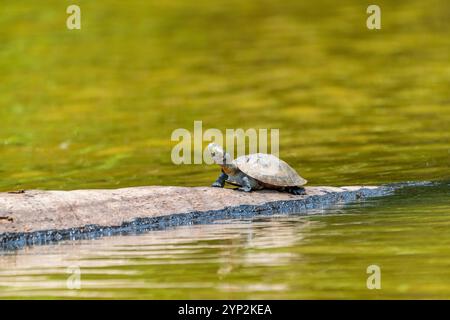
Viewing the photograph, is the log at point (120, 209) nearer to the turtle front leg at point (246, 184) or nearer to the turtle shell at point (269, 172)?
the turtle front leg at point (246, 184)

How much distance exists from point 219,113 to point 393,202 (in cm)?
1534

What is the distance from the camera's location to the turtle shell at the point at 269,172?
15430 mm

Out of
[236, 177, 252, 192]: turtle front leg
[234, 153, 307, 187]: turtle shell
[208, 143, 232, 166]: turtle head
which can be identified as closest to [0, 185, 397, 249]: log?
[236, 177, 252, 192]: turtle front leg

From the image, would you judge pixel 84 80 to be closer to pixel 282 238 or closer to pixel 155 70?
pixel 155 70

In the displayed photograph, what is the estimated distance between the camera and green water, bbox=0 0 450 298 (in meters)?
10.9

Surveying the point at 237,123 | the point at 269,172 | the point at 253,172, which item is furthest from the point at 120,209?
the point at 237,123

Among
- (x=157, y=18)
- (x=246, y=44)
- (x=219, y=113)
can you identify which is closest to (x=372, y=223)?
(x=219, y=113)

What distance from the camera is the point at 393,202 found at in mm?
16172

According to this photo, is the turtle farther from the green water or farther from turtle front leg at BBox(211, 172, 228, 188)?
the green water

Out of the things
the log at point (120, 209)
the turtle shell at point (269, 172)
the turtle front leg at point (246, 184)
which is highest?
the turtle shell at point (269, 172)

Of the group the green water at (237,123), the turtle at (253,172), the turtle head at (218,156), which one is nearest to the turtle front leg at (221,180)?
the turtle at (253,172)

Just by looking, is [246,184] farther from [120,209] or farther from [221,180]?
[120,209]

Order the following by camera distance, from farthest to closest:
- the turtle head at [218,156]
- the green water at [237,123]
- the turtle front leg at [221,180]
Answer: the turtle front leg at [221,180] → the turtle head at [218,156] → the green water at [237,123]

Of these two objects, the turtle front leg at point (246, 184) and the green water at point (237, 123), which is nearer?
the green water at point (237, 123)
